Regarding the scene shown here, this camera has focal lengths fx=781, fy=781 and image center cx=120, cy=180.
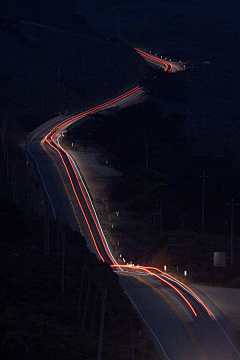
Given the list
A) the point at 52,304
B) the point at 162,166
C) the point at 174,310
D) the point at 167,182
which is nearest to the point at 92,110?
the point at 162,166

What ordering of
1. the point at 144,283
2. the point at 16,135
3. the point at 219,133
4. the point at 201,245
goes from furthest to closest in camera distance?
the point at 219,133 < the point at 16,135 < the point at 201,245 < the point at 144,283

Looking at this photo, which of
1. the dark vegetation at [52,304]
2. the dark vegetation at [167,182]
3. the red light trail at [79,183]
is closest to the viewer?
the dark vegetation at [52,304]

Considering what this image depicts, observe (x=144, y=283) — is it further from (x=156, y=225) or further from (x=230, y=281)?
(x=156, y=225)

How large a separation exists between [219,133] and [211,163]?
4835 cm

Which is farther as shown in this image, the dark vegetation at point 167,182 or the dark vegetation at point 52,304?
the dark vegetation at point 167,182

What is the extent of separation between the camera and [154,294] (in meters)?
61.3

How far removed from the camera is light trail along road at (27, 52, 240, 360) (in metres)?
44.9

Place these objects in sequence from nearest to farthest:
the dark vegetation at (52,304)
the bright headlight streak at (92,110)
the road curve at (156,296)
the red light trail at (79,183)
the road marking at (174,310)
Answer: the dark vegetation at (52,304) → the road marking at (174,310) → the road curve at (156,296) → the red light trail at (79,183) → the bright headlight streak at (92,110)

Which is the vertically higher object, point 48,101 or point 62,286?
point 48,101

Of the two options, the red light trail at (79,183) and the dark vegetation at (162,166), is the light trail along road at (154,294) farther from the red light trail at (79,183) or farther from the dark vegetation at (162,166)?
the dark vegetation at (162,166)

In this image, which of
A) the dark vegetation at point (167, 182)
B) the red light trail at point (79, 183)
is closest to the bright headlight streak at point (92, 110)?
the red light trail at point (79, 183)

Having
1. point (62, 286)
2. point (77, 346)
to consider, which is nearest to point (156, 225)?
point (62, 286)

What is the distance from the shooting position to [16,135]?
492 ft

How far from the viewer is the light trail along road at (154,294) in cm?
4491
